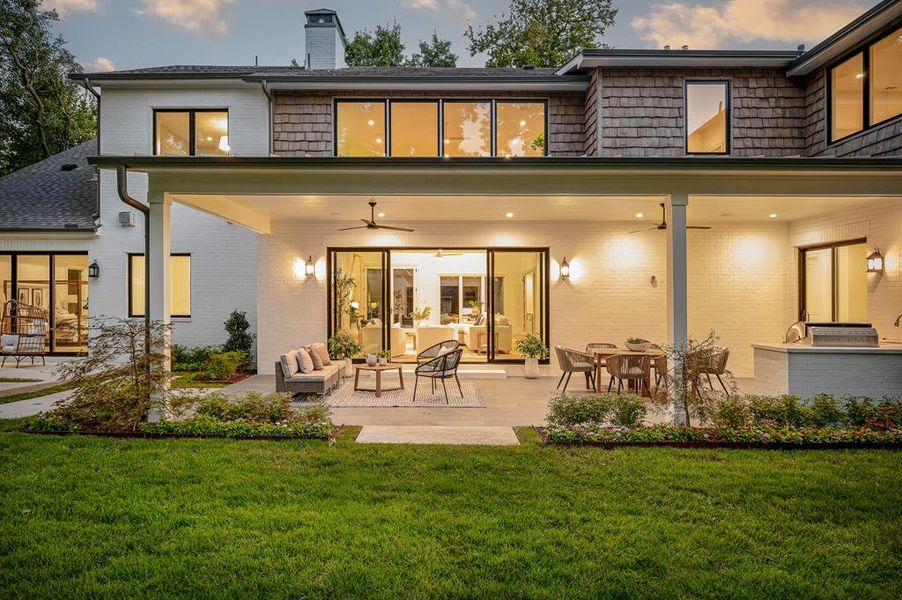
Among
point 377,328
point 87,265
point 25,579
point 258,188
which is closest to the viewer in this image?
point 25,579

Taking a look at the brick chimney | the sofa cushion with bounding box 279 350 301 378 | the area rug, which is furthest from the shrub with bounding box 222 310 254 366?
the brick chimney

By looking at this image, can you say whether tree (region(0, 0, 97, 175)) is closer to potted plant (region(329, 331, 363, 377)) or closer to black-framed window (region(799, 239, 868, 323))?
potted plant (region(329, 331, 363, 377))

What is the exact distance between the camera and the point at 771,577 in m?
2.85

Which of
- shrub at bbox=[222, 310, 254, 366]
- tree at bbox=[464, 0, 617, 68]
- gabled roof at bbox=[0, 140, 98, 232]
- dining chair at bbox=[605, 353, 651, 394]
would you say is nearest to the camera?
dining chair at bbox=[605, 353, 651, 394]

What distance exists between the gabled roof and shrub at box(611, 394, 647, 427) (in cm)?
1177

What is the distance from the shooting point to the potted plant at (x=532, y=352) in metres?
10.1

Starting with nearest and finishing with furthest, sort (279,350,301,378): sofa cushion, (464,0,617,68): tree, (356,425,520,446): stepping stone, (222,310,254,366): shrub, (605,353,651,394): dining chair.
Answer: (356,425,520,446): stepping stone < (279,350,301,378): sofa cushion < (605,353,651,394): dining chair < (222,310,254,366): shrub < (464,0,617,68): tree

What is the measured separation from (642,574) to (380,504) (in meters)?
1.86

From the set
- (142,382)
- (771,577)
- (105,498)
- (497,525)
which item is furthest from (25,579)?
(771,577)

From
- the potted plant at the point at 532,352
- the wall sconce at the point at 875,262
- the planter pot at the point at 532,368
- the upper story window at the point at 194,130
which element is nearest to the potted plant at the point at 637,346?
the potted plant at the point at 532,352

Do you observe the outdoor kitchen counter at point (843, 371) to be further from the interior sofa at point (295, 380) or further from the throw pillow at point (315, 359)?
the throw pillow at point (315, 359)

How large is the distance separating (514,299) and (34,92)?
2066 cm

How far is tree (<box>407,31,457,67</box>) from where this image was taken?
915 inches

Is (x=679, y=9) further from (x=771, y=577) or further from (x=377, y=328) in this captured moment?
(x=771, y=577)
